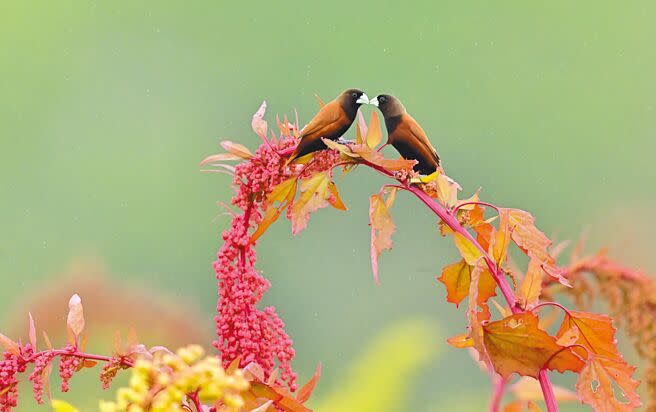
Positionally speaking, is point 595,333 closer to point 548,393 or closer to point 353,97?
point 548,393

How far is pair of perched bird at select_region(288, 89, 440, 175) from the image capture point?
1.50 ft

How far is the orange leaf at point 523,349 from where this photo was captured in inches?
15.2

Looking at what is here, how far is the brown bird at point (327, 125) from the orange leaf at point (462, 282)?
11cm

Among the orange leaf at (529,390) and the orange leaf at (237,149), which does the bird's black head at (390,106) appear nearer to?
the orange leaf at (237,149)

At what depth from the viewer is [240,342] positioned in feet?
1.47

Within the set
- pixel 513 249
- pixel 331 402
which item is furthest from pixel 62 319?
pixel 513 249

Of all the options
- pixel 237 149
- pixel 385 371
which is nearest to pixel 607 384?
pixel 237 149

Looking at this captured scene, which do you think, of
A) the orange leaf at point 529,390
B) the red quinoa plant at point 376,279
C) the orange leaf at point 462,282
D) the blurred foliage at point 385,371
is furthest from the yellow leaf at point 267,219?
the blurred foliage at point 385,371

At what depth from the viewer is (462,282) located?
1.56 feet

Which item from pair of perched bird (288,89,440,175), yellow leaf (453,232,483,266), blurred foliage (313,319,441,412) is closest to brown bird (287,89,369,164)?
pair of perched bird (288,89,440,175)

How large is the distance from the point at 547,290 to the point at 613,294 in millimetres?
71

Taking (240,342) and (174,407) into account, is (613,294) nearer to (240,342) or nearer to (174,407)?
(240,342)

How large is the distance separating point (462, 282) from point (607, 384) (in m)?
0.11

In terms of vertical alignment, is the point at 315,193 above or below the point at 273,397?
above
